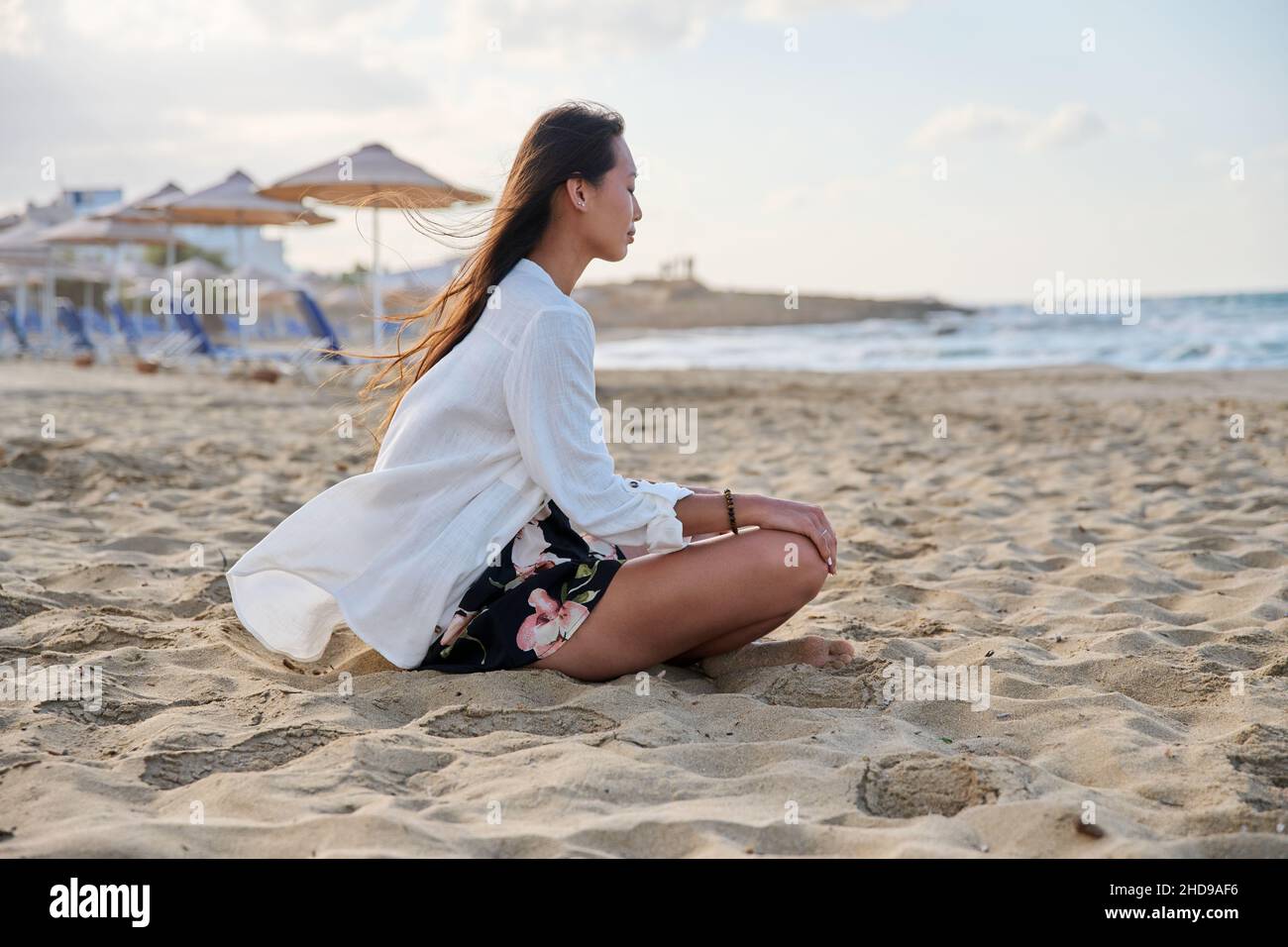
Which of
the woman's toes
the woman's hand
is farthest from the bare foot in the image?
the woman's hand

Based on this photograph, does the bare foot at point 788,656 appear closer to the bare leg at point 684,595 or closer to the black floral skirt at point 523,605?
the bare leg at point 684,595

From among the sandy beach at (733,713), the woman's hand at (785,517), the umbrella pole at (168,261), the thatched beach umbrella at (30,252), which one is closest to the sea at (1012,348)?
the umbrella pole at (168,261)

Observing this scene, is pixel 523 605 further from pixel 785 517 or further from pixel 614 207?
pixel 614 207

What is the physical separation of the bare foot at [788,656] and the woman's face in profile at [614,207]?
901mm

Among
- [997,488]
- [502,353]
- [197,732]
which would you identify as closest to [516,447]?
[502,353]

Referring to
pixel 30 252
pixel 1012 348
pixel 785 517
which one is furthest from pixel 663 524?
pixel 1012 348

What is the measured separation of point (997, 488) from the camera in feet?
16.2

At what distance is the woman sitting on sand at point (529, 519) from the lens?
2.27 m

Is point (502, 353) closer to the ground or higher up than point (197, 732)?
higher up

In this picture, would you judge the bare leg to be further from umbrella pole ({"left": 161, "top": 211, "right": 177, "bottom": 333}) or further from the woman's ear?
umbrella pole ({"left": 161, "top": 211, "right": 177, "bottom": 333})

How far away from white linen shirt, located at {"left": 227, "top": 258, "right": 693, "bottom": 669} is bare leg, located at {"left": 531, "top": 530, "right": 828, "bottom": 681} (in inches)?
2.6

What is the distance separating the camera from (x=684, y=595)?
2.32 meters
